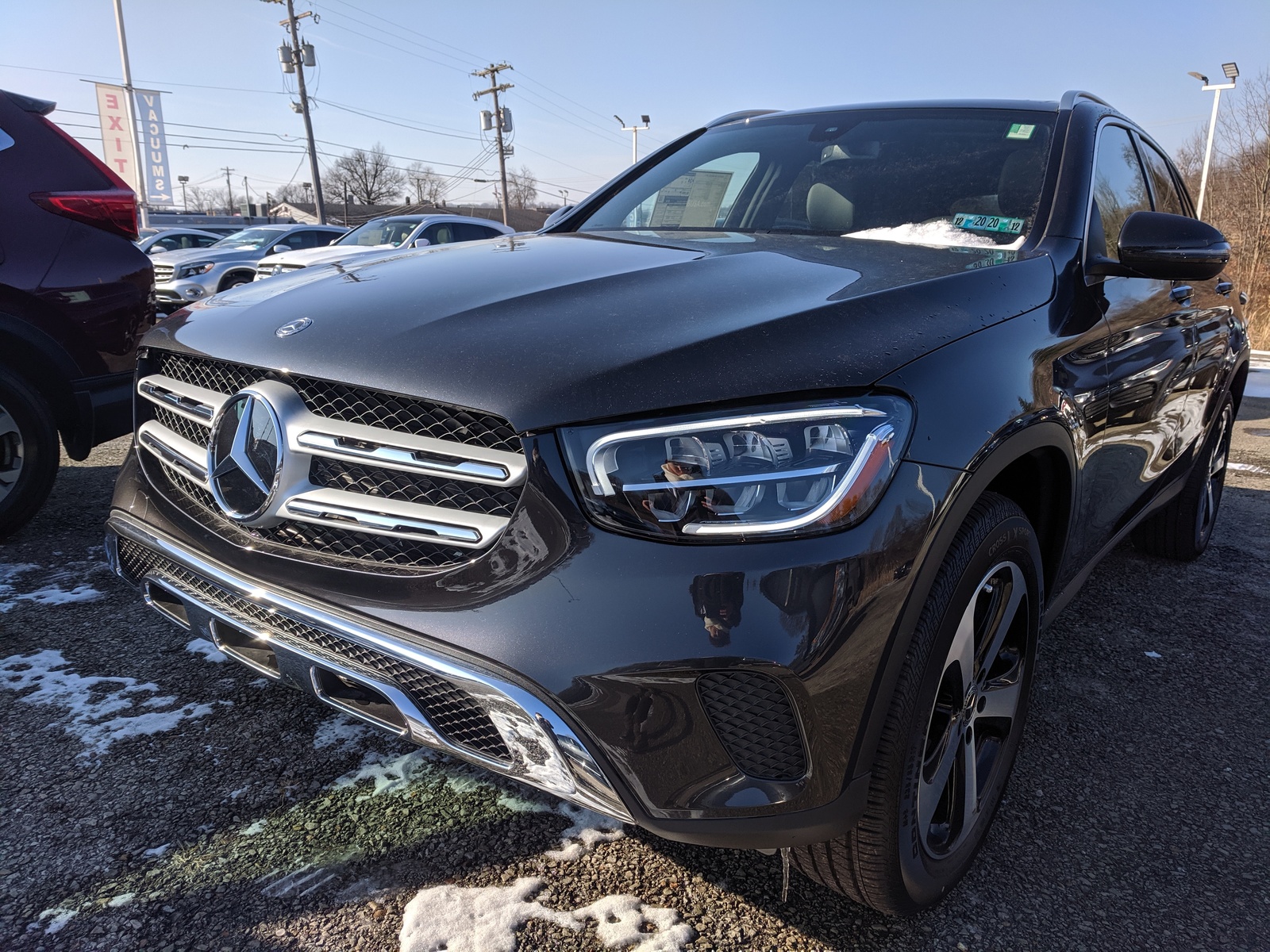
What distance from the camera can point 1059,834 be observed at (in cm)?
203

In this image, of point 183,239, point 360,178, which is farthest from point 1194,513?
point 360,178

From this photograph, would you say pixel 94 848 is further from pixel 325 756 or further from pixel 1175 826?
pixel 1175 826

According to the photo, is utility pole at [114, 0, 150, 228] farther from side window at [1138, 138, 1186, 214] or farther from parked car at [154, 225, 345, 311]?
side window at [1138, 138, 1186, 214]

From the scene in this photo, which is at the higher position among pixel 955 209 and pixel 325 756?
pixel 955 209

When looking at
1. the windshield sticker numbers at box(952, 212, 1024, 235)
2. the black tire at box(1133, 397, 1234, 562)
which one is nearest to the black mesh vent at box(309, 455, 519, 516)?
the windshield sticker numbers at box(952, 212, 1024, 235)

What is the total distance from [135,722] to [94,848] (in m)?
0.51

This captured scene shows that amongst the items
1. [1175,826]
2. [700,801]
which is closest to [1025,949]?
[1175,826]

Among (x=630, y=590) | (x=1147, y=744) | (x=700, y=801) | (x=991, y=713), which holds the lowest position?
(x=1147, y=744)

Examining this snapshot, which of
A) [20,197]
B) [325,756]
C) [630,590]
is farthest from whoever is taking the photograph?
[20,197]

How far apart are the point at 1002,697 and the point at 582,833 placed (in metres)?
0.95

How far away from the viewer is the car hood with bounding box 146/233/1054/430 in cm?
144

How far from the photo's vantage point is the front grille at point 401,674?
148 centimetres

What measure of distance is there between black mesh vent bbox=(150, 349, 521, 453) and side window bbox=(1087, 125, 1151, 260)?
5.55ft

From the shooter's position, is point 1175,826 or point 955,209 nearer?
point 1175,826
